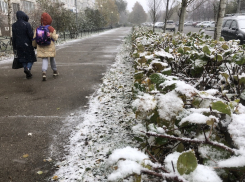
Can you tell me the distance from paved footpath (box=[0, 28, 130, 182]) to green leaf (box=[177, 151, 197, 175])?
1.67 m

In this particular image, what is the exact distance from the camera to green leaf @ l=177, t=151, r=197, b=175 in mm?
747

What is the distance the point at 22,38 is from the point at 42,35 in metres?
0.61

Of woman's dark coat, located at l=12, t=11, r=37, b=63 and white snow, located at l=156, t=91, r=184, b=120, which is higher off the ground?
woman's dark coat, located at l=12, t=11, r=37, b=63

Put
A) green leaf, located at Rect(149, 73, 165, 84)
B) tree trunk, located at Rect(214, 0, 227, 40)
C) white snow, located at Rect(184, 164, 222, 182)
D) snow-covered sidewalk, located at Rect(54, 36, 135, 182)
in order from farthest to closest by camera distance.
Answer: tree trunk, located at Rect(214, 0, 227, 40) → snow-covered sidewalk, located at Rect(54, 36, 135, 182) → green leaf, located at Rect(149, 73, 165, 84) → white snow, located at Rect(184, 164, 222, 182)

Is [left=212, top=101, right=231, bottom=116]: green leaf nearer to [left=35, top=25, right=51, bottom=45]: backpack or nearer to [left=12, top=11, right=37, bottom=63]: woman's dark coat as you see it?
[left=35, top=25, right=51, bottom=45]: backpack

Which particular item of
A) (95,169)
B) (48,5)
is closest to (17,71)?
(95,169)

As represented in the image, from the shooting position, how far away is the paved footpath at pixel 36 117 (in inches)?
85.1

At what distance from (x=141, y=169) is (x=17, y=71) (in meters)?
6.65

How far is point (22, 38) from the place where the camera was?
16.8ft

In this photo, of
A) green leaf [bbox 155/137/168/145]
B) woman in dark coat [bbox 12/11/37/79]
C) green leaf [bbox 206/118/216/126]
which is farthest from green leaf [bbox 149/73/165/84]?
woman in dark coat [bbox 12/11/37/79]

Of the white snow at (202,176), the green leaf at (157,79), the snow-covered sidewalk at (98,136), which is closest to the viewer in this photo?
the white snow at (202,176)

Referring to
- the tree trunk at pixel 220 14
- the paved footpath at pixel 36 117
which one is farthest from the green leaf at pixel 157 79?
the tree trunk at pixel 220 14

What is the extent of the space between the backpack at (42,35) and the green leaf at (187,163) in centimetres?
499

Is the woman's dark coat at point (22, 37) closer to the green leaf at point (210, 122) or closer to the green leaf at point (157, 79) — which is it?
the green leaf at point (157, 79)
